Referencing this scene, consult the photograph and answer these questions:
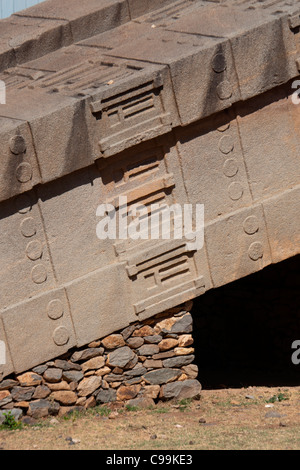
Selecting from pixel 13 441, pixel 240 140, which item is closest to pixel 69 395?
pixel 13 441

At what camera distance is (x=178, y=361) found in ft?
26.8

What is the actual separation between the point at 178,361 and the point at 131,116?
83.8 inches

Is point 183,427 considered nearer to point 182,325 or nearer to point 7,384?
point 182,325

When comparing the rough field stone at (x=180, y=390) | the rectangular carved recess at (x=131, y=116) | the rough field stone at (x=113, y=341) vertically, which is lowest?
the rough field stone at (x=180, y=390)

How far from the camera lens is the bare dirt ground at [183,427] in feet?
22.6

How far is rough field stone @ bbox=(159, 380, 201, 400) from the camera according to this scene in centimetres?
817

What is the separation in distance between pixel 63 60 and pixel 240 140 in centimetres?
182

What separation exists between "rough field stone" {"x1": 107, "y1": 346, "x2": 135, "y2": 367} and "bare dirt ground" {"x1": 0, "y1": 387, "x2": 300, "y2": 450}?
371mm

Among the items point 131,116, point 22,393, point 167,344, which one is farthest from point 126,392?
point 131,116

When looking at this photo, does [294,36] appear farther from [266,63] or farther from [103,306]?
[103,306]

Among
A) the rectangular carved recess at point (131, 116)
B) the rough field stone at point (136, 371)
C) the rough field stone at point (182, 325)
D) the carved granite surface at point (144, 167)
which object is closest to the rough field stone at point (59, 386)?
the carved granite surface at point (144, 167)

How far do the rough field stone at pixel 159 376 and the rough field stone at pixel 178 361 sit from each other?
5cm

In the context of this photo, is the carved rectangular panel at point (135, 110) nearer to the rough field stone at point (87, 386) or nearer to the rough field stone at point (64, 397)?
the rough field stone at point (87, 386)

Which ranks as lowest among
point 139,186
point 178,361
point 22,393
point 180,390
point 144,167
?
point 180,390
